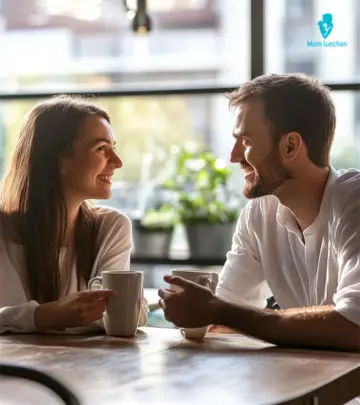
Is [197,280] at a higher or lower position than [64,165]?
lower

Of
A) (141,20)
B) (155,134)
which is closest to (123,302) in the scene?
(141,20)

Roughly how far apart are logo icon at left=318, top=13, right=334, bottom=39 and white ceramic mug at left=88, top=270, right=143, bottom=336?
1995mm

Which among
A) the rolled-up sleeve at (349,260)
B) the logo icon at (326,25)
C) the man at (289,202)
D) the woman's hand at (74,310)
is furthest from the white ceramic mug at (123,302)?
the logo icon at (326,25)

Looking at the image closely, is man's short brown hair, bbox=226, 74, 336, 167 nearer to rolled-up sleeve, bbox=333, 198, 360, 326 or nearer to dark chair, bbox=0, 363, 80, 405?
rolled-up sleeve, bbox=333, 198, 360, 326

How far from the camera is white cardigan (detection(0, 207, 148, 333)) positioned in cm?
207

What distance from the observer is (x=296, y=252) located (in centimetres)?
232

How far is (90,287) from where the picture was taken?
213 centimetres

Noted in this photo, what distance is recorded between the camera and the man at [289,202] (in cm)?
221

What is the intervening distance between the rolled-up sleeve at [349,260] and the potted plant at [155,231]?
166 centimetres

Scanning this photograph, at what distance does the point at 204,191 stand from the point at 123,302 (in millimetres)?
1803

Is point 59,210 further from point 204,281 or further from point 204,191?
point 204,191

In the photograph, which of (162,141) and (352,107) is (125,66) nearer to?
(162,141)
